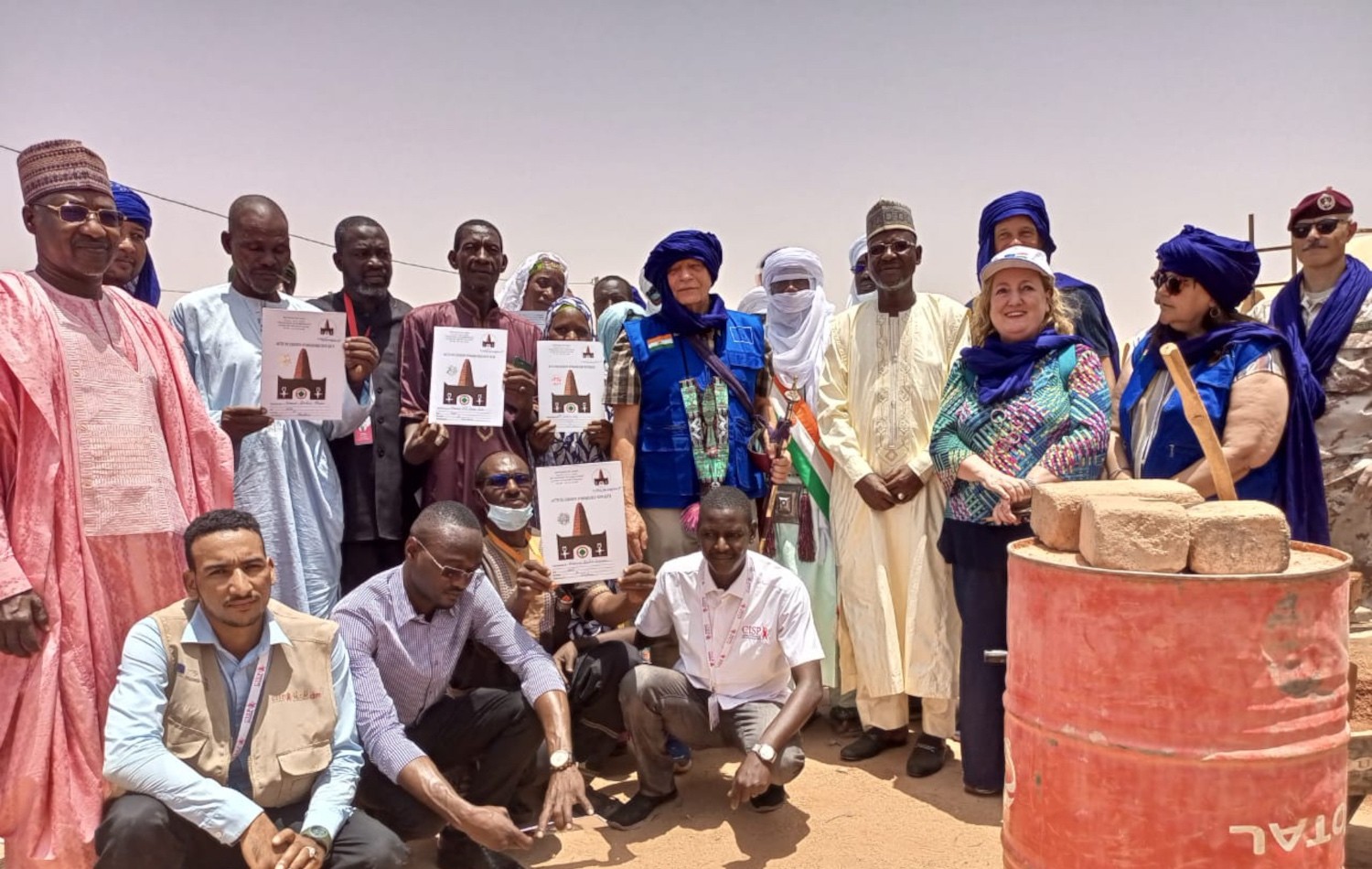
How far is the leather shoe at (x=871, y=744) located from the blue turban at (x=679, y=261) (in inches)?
80.0

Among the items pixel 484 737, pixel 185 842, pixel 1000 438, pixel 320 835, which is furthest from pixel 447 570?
pixel 1000 438

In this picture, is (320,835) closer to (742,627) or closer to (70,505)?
(70,505)

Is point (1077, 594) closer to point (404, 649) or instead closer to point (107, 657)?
point (404, 649)

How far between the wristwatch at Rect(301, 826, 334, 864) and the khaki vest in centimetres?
17

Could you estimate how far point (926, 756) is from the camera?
443cm

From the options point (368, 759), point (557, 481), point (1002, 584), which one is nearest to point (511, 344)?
point (557, 481)

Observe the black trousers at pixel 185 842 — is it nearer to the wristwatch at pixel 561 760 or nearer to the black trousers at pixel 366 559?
the wristwatch at pixel 561 760

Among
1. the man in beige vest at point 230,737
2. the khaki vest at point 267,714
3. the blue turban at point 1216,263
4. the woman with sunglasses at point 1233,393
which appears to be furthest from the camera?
the blue turban at point 1216,263

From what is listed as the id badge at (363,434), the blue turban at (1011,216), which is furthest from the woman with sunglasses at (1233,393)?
the id badge at (363,434)

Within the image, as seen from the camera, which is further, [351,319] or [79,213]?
[351,319]

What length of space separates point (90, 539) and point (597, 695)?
199 centimetres

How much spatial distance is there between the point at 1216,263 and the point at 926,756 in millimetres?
2360

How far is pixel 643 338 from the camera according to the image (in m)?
4.67

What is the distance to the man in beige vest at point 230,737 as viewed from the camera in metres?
2.84
